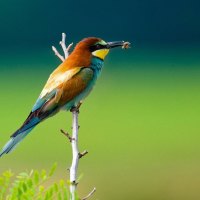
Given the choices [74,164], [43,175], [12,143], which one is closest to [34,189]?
[43,175]

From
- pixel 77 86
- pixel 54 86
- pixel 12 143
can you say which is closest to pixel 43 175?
pixel 12 143

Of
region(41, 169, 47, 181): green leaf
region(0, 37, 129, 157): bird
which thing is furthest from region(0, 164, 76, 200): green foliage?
region(0, 37, 129, 157): bird

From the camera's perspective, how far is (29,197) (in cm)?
171

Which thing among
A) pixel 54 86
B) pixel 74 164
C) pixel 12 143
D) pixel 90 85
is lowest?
pixel 74 164

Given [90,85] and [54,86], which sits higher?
[90,85]

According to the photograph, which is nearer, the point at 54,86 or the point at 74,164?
the point at 74,164

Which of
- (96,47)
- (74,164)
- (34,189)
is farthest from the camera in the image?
(96,47)

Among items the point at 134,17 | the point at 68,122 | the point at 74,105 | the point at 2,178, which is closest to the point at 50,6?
the point at 134,17

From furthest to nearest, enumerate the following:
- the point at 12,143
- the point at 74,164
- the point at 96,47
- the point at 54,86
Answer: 1. the point at 96,47
2. the point at 54,86
3. the point at 12,143
4. the point at 74,164

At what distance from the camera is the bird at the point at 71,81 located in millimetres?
2385

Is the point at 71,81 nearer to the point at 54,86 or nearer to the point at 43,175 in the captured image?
the point at 54,86

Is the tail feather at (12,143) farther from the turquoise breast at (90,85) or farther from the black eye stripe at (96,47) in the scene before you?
the black eye stripe at (96,47)

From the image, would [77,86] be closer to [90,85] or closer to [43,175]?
[90,85]

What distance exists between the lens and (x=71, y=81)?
255 centimetres
